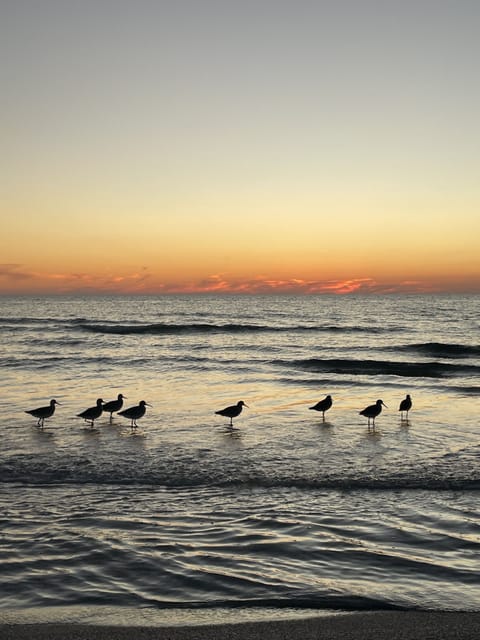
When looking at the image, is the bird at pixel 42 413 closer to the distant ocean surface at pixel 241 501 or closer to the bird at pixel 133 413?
the distant ocean surface at pixel 241 501

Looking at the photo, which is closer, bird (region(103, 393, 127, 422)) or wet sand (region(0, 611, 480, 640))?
wet sand (region(0, 611, 480, 640))

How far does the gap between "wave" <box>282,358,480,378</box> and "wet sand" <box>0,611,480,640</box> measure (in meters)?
23.0

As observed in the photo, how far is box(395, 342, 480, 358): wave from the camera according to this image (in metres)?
36.3

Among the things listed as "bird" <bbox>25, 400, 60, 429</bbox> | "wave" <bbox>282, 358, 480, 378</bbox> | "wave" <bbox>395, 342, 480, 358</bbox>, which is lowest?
"wave" <bbox>282, 358, 480, 378</bbox>

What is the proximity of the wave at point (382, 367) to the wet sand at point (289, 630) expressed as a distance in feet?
75.4

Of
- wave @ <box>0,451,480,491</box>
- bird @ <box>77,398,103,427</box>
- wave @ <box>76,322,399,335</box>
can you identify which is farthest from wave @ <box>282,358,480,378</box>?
wave @ <box>76,322,399,335</box>

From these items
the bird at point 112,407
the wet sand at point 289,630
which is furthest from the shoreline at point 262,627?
the bird at point 112,407

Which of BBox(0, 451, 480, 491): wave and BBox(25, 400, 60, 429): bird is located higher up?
BBox(25, 400, 60, 429): bird

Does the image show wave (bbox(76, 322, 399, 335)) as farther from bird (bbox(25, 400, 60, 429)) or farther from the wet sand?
the wet sand

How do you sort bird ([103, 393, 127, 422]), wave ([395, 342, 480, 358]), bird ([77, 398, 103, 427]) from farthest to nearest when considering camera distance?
1. wave ([395, 342, 480, 358])
2. bird ([103, 393, 127, 422])
3. bird ([77, 398, 103, 427])

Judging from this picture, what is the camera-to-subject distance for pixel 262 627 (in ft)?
14.4

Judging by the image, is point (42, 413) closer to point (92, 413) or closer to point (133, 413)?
point (92, 413)

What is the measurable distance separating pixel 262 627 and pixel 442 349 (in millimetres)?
36152

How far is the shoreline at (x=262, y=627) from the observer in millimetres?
→ 4230
